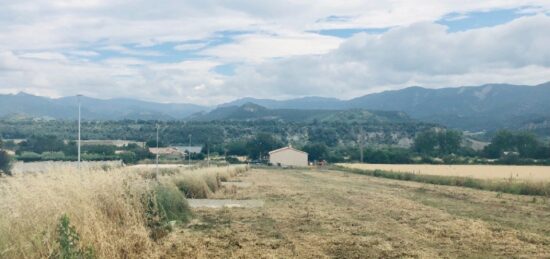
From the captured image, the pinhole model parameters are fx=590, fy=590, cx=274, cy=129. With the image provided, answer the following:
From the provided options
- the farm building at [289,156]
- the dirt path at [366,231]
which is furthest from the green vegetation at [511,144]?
the dirt path at [366,231]

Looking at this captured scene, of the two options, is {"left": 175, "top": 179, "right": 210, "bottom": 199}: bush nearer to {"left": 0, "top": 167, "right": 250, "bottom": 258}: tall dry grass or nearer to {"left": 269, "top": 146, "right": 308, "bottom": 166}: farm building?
{"left": 0, "top": 167, "right": 250, "bottom": 258}: tall dry grass

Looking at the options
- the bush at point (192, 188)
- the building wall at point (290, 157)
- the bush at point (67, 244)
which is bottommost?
the building wall at point (290, 157)

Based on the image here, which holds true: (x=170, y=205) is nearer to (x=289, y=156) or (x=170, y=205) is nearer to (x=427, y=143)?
(x=289, y=156)

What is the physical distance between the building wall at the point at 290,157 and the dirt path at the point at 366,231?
294 feet

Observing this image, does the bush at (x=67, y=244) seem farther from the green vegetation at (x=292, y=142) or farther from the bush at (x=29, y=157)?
Answer: the green vegetation at (x=292, y=142)

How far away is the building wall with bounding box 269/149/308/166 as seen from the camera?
114m

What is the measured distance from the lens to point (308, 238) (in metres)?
14.3

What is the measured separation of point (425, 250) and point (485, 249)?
1.43 metres

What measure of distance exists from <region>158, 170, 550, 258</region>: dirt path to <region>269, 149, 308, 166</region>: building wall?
89737mm

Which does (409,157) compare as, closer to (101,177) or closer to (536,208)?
(536,208)

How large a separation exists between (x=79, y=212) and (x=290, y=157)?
4106 inches

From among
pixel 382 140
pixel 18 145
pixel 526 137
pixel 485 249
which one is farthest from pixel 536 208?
pixel 382 140

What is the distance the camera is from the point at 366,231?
51.6 feet

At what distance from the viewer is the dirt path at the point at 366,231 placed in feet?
40.9
